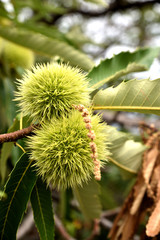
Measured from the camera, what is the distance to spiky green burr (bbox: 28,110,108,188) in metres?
0.89

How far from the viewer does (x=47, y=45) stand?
1.74 m

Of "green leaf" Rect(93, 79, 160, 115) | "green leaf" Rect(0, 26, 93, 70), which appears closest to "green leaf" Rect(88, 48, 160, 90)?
"green leaf" Rect(93, 79, 160, 115)

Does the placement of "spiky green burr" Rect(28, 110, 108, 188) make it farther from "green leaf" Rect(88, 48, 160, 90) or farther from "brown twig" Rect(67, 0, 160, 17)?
"brown twig" Rect(67, 0, 160, 17)

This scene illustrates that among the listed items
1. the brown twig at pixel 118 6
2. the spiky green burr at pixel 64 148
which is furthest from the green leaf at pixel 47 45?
the brown twig at pixel 118 6

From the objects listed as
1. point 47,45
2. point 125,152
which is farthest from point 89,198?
point 47,45

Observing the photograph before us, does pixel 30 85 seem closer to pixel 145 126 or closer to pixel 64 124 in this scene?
pixel 64 124

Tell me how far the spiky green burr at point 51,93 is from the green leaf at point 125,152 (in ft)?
1.08

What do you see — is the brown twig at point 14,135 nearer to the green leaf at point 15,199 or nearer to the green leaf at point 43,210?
the green leaf at point 15,199

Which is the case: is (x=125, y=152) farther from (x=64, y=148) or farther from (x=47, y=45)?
(x=47, y=45)

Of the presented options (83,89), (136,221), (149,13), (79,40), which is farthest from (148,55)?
(149,13)

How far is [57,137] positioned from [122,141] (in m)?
0.47

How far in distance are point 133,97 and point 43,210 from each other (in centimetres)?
59

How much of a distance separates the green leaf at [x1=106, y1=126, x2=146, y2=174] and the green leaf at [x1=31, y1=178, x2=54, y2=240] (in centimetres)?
37

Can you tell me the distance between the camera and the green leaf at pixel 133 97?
0.95m
